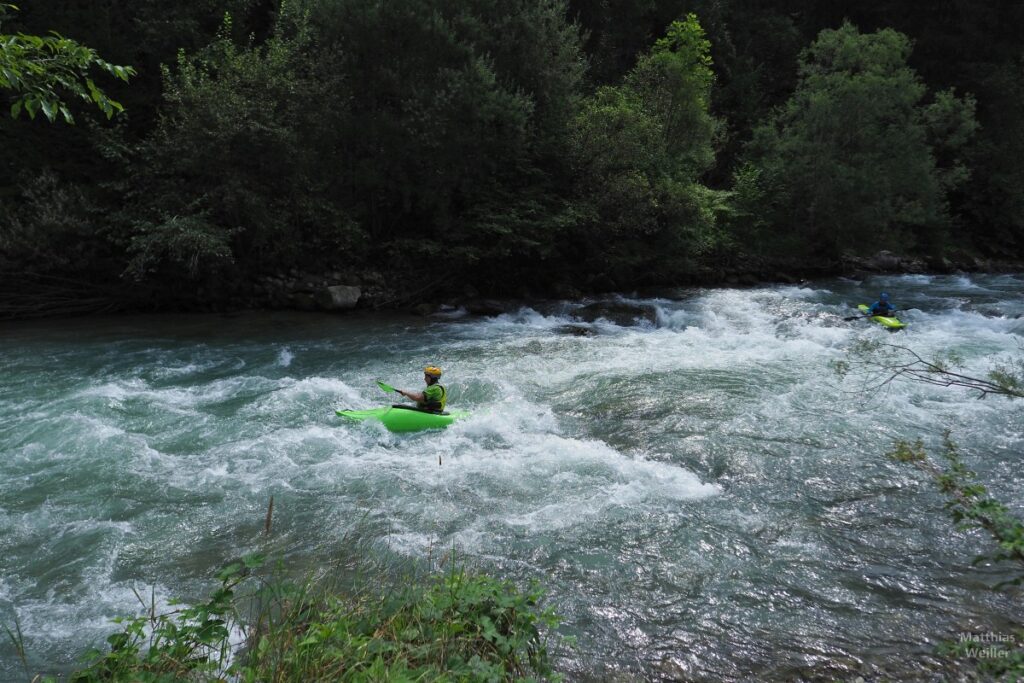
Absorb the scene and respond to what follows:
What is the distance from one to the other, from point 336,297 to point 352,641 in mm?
12697

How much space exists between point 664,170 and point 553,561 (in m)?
15.0

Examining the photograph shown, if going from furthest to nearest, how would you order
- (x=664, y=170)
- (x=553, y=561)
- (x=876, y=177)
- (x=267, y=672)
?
(x=876, y=177)
(x=664, y=170)
(x=553, y=561)
(x=267, y=672)

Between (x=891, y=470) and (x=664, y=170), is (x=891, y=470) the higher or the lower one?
the lower one

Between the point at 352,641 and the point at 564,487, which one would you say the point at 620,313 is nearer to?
the point at 564,487

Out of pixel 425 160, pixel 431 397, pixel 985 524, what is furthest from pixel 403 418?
pixel 425 160

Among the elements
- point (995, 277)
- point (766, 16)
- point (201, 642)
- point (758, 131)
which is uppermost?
point (766, 16)

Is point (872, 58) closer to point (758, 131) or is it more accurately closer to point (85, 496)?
point (758, 131)

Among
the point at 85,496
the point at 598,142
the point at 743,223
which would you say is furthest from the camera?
the point at 743,223

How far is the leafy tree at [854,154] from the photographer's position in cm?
2016

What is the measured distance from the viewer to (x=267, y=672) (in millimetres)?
2797

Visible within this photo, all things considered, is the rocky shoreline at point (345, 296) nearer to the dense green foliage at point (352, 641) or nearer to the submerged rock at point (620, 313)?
the submerged rock at point (620, 313)

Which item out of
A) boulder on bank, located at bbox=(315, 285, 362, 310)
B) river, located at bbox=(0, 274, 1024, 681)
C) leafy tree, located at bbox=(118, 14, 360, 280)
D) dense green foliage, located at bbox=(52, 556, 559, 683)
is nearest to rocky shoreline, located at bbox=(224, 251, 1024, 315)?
boulder on bank, located at bbox=(315, 285, 362, 310)

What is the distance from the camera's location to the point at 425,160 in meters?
15.5

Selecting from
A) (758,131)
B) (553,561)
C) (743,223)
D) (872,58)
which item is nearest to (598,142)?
(743,223)
